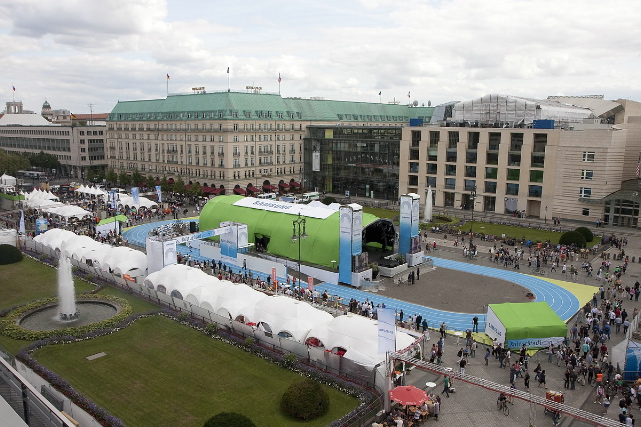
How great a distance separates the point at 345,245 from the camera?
44.3 meters

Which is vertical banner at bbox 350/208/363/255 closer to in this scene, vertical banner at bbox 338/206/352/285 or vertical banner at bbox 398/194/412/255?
vertical banner at bbox 338/206/352/285

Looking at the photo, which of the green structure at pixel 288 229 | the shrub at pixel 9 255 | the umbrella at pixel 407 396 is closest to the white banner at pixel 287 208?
the green structure at pixel 288 229

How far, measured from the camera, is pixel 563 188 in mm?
69750

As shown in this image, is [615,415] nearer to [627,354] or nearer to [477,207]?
[627,354]

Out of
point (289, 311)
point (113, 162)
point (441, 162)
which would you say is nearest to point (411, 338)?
point (289, 311)

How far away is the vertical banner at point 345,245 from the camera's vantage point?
4406cm

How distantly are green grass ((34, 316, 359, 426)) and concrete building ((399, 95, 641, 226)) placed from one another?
48.1 m

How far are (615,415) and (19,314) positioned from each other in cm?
3523

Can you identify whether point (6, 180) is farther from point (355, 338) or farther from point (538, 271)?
point (538, 271)

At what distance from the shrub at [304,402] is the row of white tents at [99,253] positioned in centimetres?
2432

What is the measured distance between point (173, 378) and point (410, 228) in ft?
90.9

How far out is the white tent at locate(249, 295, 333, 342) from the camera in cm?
3050

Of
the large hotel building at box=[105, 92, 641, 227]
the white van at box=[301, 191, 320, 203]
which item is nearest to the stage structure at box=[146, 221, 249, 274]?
the white van at box=[301, 191, 320, 203]

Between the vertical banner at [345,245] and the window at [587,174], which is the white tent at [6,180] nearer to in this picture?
the vertical banner at [345,245]
